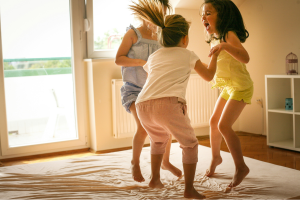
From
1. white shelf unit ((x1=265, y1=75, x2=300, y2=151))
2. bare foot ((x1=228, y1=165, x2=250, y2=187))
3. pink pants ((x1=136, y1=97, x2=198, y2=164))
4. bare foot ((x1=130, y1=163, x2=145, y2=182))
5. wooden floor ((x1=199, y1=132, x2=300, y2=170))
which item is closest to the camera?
pink pants ((x1=136, y1=97, x2=198, y2=164))

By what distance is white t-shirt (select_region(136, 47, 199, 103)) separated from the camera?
66.5 inches

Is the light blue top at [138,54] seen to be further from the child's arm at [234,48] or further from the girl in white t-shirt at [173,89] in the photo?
A: the child's arm at [234,48]

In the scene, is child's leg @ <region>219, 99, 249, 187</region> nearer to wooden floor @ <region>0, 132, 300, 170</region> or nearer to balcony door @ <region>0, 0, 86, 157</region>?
wooden floor @ <region>0, 132, 300, 170</region>

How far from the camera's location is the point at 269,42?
3693mm

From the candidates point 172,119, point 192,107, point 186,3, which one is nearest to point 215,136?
point 172,119

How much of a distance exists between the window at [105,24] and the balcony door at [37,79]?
0.22 metres

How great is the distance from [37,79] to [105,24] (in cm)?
92

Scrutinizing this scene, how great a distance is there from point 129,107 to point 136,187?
0.52m

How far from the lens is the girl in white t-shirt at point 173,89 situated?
169cm

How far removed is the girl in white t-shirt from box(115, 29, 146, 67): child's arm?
0.86ft

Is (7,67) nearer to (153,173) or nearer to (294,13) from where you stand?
(153,173)

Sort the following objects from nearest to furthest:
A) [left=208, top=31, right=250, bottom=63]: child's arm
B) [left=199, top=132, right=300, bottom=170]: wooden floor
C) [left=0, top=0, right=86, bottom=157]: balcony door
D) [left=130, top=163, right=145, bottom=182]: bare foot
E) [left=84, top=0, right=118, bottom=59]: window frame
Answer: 1. [left=208, top=31, right=250, bottom=63]: child's arm
2. [left=130, top=163, right=145, bottom=182]: bare foot
3. [left=199, top=132, right=300, bottom=170]: wooden floor
4. [left=0, top=0, right=86, bottom=157]: balcony door
5. [left=84, top=0, right=118, bottom=59]: window frame

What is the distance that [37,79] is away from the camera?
3.28m

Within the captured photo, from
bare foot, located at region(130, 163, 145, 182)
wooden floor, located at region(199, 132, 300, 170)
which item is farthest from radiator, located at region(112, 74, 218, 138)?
bare foot, located at region(130, 163, 145, 182)
